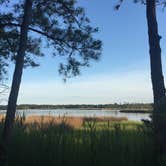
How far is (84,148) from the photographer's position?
9.75m

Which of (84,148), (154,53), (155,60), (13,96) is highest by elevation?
(154,53)

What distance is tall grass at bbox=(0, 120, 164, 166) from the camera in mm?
9547

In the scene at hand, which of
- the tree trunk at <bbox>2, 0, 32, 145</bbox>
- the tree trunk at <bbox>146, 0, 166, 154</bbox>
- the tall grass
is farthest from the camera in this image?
the tree trunk at <bbox>146, 0, 166, 154</bbox>

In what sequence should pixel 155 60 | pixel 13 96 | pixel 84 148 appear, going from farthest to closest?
pixel 155 60 < pixel 13 96 < pixel 84 148

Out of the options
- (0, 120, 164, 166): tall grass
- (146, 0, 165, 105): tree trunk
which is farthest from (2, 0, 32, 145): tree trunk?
(146, 0, 165, 105): tree trunk

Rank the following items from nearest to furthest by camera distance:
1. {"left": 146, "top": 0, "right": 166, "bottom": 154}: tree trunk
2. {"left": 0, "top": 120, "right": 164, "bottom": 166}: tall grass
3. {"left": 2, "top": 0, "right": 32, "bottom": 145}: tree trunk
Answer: {"left": 0, "top": 120, "right": 164, "bottom": 166}: tall grass < {"left": 2, "top": 0, "right": 32, "bottom": 145}: tree trunk < {"left": 146, "top": 0, "right": 166, "bottom": 154}: tree trunk

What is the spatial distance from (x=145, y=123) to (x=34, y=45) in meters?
6.08

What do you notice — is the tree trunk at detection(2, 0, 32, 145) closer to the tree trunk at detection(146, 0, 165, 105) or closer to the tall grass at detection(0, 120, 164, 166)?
the tall grass at detection(0, 120, 164, 166)

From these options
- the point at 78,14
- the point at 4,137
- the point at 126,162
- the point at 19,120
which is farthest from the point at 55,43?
the point at 126,162

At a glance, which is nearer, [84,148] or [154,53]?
[84,148]

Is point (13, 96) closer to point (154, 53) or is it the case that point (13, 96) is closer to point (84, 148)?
point (84, 148)

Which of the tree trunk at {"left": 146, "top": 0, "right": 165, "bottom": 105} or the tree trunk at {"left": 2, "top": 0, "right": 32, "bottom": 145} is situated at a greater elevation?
the tree trunk at {"left": 146, "top": 0, "right": 165, "bottom": 105}

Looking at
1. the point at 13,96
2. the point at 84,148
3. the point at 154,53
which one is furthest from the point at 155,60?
the point at 13,96

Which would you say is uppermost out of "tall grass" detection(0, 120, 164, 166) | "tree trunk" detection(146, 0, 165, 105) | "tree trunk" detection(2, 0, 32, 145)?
"tree trunk" detection(146, 0, 165, 105)
